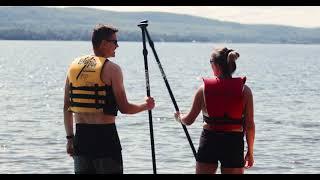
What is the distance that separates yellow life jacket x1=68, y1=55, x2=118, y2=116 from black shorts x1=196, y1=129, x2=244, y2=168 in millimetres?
1012

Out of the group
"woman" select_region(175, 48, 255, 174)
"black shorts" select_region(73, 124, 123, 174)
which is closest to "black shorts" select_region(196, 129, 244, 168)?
"woman" select_region(175, 48, 255, 174)

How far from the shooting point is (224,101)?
23.5ft

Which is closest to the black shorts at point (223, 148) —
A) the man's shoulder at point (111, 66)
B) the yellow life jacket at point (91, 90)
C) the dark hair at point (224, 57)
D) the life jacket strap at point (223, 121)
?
the life jacket strap at point (223, 121)

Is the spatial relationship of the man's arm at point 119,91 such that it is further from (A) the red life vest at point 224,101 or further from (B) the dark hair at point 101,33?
(A) the red life vest at point 224,101

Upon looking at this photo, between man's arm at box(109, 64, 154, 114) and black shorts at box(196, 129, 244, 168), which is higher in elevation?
man's arm at box(109, 64, 154, 114)

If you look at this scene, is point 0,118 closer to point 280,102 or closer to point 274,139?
point 274,139

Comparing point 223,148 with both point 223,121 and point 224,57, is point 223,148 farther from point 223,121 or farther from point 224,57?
point 224,57

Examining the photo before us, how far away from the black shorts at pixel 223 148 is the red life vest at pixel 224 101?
0.10 metres

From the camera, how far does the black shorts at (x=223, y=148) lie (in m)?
7.28

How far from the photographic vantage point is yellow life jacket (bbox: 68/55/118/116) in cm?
673

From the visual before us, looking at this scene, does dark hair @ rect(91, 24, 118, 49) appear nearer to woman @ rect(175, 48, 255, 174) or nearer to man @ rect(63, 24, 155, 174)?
man @ rect(63, 24, 155, 174)
